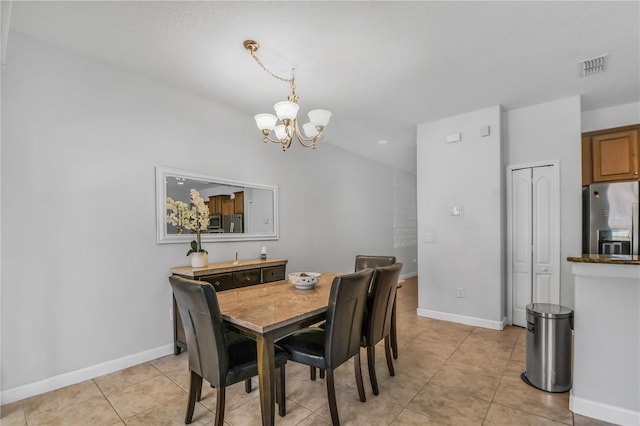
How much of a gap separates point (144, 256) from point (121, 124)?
3.94ft

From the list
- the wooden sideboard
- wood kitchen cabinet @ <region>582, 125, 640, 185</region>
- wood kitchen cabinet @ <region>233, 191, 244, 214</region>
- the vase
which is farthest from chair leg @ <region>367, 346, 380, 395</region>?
wood kitchen cabinet @ <region>582, 125, 640, 185</region>

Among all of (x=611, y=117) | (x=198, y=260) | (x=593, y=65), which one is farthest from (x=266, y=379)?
(x=611, y=117)

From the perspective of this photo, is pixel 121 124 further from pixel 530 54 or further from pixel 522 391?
pixel 522 391

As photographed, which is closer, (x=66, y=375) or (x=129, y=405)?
(x=129, y=405)

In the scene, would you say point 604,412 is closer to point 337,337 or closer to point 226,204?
point 337,337

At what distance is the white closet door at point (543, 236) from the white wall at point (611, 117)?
956mm

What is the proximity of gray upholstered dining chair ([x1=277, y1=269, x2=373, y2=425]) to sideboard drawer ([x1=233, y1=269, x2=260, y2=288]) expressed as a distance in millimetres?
1183

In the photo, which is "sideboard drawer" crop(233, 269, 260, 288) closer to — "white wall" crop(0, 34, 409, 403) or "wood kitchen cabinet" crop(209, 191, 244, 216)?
"white wall" crop(0, 34, 409, 403)

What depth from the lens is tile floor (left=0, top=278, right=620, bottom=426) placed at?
1.94 meters

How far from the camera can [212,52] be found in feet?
8.05

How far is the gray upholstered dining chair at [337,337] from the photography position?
1.81m

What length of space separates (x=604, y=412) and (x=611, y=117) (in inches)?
134

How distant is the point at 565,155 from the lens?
3.44 m

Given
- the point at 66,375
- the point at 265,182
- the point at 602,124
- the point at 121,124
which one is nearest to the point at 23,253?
the point at 66,375
